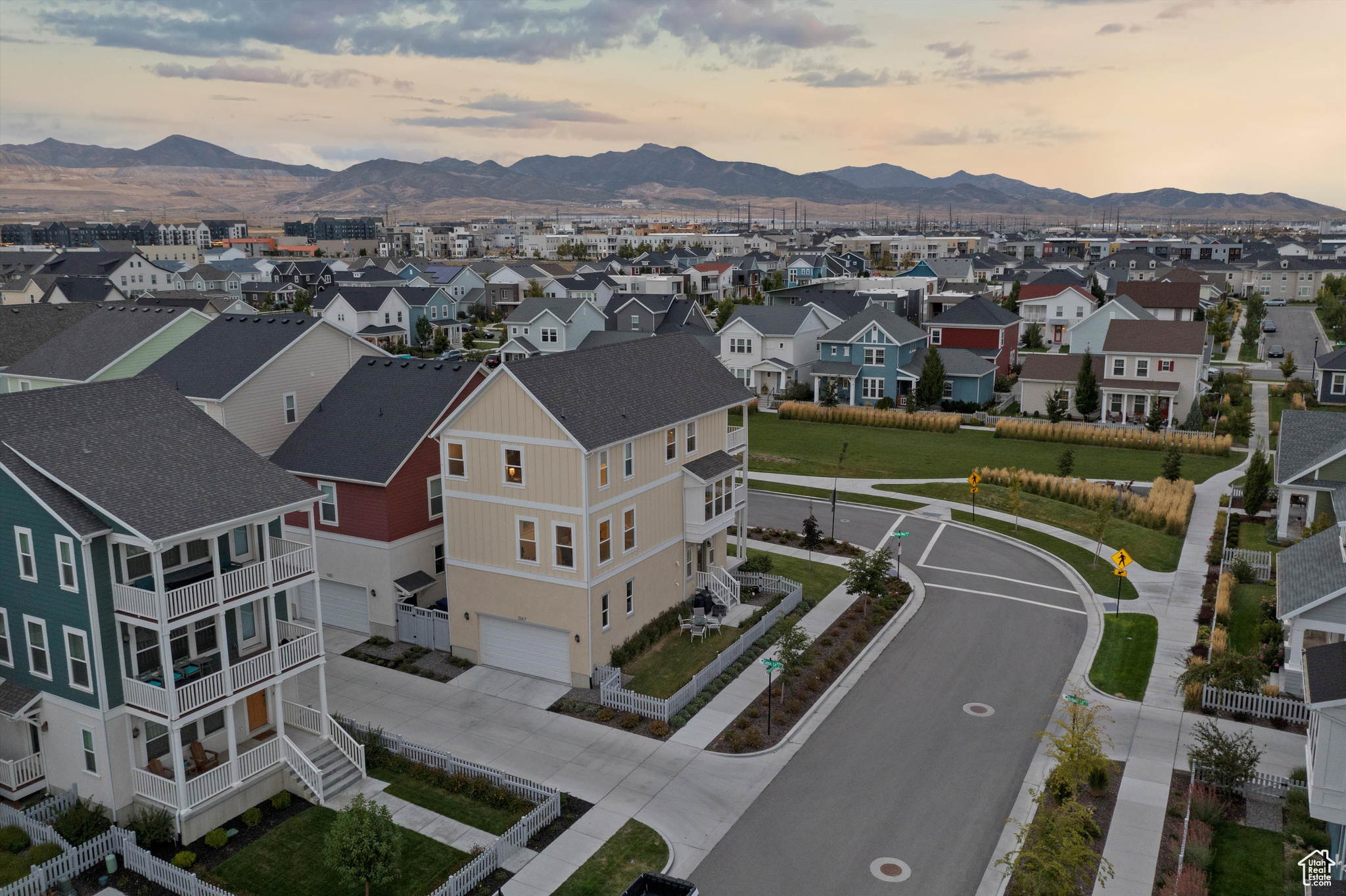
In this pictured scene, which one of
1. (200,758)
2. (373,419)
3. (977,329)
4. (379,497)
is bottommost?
(200,758)

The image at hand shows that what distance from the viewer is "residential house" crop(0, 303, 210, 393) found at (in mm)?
40719

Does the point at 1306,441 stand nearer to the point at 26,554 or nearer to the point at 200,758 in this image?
the point at 200,758

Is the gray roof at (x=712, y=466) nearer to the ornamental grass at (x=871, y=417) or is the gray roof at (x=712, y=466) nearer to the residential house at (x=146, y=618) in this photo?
the residential house at (x=146, y=618)

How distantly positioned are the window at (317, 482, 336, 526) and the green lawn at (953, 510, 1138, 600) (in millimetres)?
28474

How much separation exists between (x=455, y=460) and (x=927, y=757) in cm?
1649

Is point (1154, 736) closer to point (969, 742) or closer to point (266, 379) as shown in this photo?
point (969, 742)

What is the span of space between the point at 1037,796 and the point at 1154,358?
5315 cm

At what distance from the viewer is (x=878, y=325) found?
73062mm

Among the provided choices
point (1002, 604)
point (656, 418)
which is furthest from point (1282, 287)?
point (656, 418)

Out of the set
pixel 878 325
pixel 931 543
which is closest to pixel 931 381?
pixel 878 325

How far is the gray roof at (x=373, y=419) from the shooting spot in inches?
1276

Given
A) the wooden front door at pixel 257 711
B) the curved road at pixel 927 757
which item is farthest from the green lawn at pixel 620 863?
the wooden front door at pixel 257 711

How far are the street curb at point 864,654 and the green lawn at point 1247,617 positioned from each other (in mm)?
10336

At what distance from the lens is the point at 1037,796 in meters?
22.6
